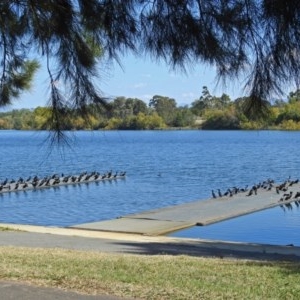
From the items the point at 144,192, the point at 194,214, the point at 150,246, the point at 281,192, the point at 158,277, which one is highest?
the point at 158,277

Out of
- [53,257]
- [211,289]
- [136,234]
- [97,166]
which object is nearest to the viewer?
[211,289]

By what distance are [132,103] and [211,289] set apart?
2072 millimetres

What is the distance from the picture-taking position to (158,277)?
282 inches

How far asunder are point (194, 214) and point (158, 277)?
54.7ft

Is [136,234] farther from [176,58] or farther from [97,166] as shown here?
[97,166]

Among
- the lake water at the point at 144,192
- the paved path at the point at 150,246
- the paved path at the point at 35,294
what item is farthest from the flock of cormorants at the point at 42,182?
the paved path at the point at 35,294

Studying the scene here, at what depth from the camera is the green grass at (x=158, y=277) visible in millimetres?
6273

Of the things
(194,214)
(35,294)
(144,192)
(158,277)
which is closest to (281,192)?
(144,192)

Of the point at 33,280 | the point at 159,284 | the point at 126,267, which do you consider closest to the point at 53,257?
the point at 126,267

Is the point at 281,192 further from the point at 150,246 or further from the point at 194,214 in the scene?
the point at 150,246

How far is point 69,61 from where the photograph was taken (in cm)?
642

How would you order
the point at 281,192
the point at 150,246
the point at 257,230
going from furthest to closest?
the point at 281,192, the point at 257,230, the point at 150,246

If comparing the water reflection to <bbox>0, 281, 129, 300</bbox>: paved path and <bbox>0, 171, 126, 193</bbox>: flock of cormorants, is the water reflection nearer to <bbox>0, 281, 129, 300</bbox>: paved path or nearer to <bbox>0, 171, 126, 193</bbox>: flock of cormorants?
<bbox>0, 281, 129, 300</bbox>: paved path

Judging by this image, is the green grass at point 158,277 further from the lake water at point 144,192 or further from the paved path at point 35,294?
the lake water at point 144,192
